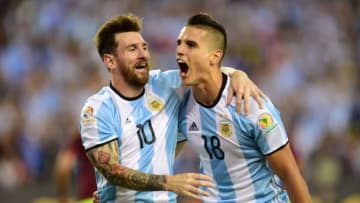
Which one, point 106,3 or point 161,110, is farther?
point 106,3

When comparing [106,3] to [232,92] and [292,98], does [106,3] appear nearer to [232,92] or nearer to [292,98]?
[292,98]

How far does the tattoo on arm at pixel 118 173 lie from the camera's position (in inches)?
289

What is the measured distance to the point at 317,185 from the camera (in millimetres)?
13633

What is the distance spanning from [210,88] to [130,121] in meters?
0.55

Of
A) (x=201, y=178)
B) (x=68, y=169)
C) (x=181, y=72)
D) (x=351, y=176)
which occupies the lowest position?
(x=351, y=176)

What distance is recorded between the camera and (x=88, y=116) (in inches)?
300

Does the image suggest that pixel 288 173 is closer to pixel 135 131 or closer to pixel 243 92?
pixel 243 92

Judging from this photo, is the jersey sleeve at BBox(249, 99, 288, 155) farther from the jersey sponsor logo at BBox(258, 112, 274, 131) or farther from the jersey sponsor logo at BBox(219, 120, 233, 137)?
the jersey sponsor logo at BBox(219, 120, 233, 137)

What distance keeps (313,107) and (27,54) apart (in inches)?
143

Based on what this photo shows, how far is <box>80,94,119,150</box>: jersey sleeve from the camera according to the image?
7559 mm

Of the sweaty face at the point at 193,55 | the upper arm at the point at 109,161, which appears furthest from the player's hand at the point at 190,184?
the sweaty face at the point at 193,55

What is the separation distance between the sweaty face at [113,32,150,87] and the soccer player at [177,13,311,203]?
247 millimetres

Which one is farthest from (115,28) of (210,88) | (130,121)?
(210,88)

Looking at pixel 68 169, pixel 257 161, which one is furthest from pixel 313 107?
pixel 257 161
